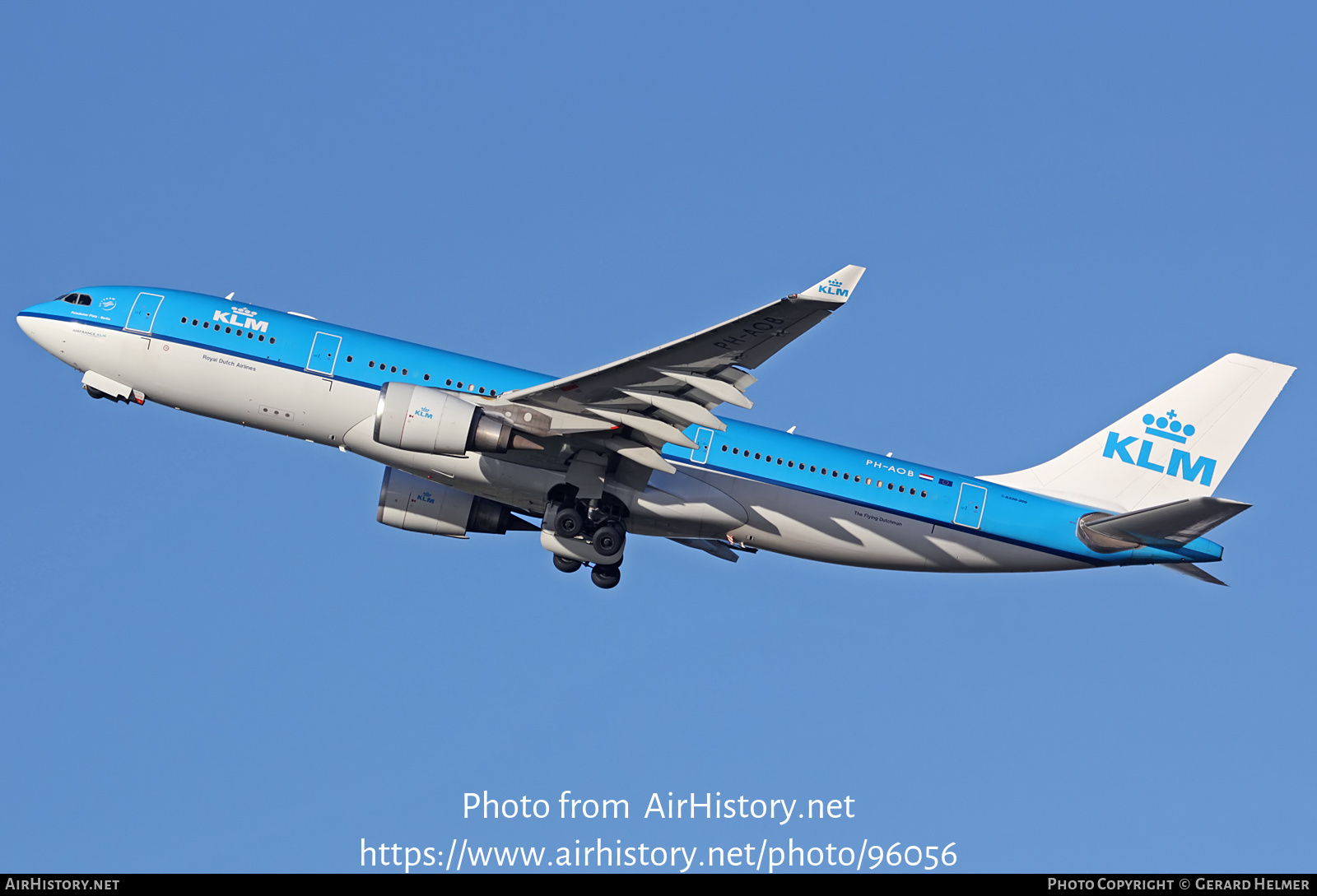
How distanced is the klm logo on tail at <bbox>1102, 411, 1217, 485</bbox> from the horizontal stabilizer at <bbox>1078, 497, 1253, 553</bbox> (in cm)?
196

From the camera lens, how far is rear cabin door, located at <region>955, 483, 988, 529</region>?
3444cm

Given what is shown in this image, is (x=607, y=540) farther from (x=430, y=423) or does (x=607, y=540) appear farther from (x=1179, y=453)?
(x=1179, y=453)

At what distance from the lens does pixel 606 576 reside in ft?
115

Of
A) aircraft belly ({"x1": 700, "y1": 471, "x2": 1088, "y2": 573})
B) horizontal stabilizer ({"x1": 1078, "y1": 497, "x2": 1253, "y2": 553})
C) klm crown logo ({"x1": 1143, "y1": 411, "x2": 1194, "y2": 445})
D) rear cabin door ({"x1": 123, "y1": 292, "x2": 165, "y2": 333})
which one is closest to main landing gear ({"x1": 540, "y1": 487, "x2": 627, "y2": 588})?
aircraft belly ({"x1": 700, "y1": 471, "x2": 1088, "y2": 573})

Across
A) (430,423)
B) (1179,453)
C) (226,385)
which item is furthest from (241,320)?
(1179,453)

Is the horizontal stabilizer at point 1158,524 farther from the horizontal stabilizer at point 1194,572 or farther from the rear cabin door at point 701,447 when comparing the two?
the rear cabin door at point 701,447

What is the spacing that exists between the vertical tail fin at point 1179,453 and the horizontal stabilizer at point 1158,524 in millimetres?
1372

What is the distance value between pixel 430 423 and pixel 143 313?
26.7ft

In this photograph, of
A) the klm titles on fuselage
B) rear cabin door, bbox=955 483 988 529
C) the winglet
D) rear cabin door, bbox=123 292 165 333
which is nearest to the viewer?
the winglet

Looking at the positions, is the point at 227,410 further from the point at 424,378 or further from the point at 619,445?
the point at 619,445

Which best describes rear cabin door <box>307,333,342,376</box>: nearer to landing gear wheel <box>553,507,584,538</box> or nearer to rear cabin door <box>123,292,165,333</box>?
rear cabin door <box>123,292,165,333</box>

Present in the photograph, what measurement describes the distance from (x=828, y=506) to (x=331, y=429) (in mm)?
12017

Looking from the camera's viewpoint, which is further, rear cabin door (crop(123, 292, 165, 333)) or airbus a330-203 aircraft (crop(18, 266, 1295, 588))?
rear cabin door (crop(123, 292, 165, 333))

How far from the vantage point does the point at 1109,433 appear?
121 feet
